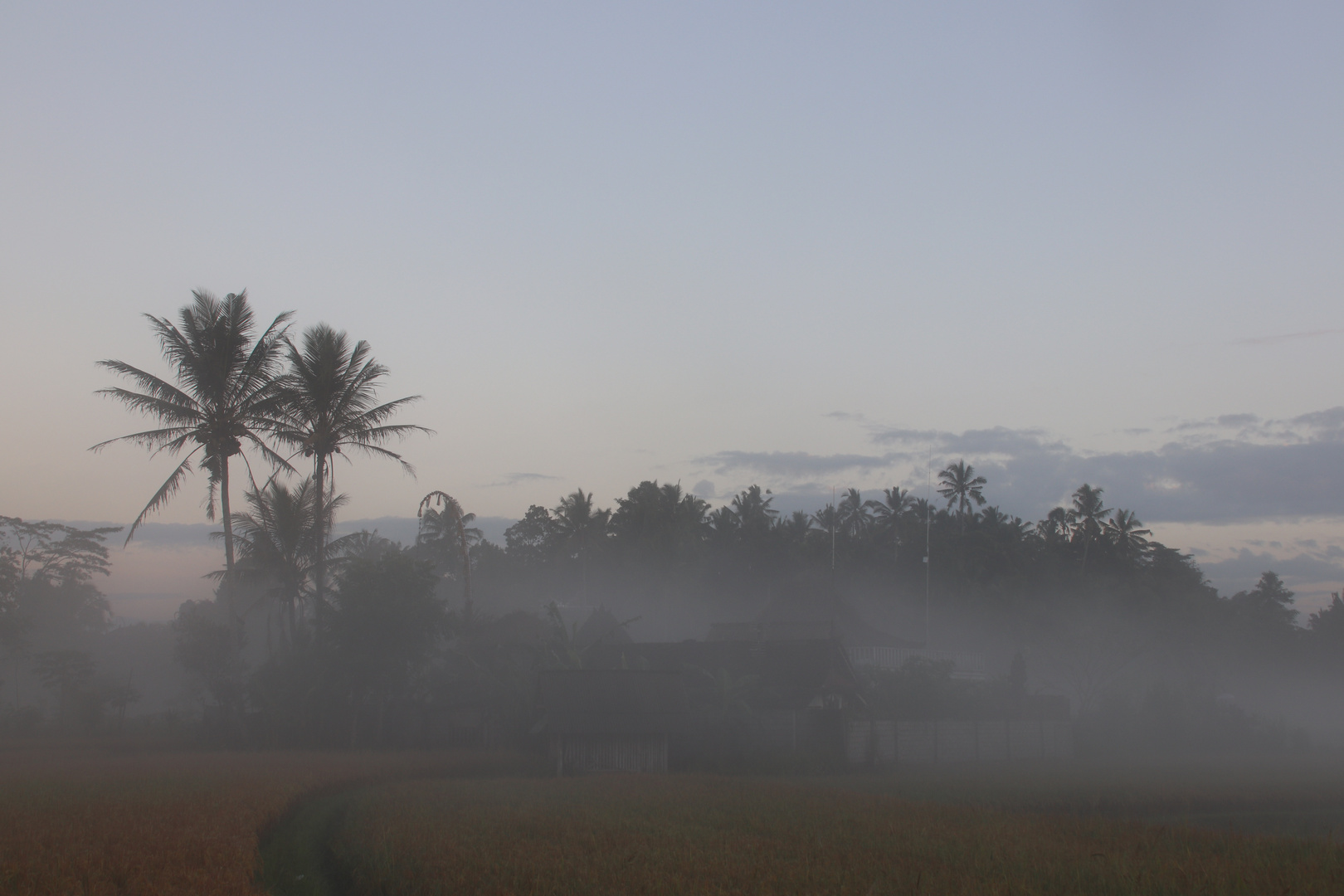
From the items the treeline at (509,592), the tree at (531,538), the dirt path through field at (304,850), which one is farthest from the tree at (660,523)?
the dirt path through field at (304,850)

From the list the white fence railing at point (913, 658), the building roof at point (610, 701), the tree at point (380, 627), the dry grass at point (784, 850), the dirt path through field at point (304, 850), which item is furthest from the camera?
the white fence railing at point (913, 658)

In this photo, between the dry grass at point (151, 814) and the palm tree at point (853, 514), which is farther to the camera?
the palm tree at point (853, 514)

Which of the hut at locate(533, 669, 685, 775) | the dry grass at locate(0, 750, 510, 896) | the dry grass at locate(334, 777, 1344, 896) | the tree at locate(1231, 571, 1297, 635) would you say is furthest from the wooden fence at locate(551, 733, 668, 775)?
the tree at locate(1231, 571, 1297, 635)

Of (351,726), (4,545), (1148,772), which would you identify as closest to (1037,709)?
(1148,772)

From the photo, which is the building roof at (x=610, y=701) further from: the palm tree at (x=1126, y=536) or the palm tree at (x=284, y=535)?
the palm tree at (x=1126, y=536)

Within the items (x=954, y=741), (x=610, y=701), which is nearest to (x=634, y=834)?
(x=610, y=701)

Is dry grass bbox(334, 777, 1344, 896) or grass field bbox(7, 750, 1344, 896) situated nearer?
dry grass bbox(334, 777, 1344, 896)

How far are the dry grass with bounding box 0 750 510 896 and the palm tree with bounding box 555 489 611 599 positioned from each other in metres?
47.9

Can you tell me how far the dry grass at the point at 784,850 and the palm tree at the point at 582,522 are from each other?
5793 cm

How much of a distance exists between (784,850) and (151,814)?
12.0 meters

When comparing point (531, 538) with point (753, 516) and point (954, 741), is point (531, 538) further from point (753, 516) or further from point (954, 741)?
point (954, 741)

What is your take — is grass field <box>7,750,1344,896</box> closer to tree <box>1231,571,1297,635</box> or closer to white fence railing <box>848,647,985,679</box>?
white fence railing <box>848,647,985,679</box>

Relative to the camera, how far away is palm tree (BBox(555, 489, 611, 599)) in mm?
81062

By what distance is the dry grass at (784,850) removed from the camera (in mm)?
12914
